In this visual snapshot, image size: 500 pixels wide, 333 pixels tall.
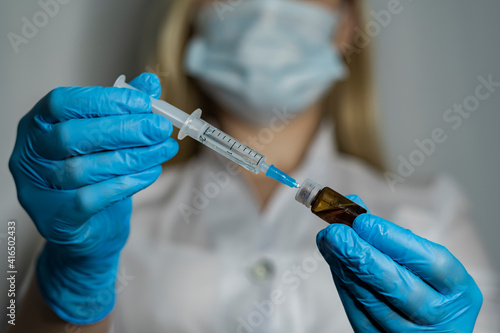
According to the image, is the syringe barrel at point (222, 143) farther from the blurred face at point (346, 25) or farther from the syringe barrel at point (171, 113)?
the blurred face at point (346, 25)

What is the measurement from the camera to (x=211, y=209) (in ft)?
4.67

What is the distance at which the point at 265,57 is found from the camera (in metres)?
1.33

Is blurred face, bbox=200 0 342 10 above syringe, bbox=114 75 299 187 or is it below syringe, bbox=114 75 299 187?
above

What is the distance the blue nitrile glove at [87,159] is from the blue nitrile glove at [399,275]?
1.24 feet

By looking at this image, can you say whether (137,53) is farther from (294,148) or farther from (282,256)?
(282,256)

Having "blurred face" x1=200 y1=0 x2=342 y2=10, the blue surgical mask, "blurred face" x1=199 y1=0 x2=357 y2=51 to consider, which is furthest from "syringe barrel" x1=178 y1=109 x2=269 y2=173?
"blurred face" x1=199 y1=0 x2=357 y2=51

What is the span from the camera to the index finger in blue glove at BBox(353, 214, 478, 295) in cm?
73

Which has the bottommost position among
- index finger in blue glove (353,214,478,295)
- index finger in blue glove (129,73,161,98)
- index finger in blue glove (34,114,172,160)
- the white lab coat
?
the white lab coat

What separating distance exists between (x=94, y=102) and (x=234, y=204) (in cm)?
71

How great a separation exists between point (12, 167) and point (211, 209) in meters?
0.66

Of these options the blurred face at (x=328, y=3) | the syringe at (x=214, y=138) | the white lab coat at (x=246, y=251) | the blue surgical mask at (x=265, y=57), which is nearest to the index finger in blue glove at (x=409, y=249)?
the syringe at (x=214, y=138)

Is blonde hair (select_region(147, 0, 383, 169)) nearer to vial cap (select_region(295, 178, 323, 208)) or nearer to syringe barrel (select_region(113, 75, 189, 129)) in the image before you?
syringe barrel (select_region(113, 75, 189, 129))

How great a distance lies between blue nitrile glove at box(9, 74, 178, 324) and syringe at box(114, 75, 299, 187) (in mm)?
34

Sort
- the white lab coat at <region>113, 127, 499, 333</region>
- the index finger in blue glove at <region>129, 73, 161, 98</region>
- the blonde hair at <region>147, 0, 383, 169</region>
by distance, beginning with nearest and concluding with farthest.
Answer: the index finger in blue glove at <region>129, 73, 161, 98</region> < the white lab coat at <region>113, 127, 499, 333</region> < the blonde hair at <region>147, 0, 383, 169</region>
